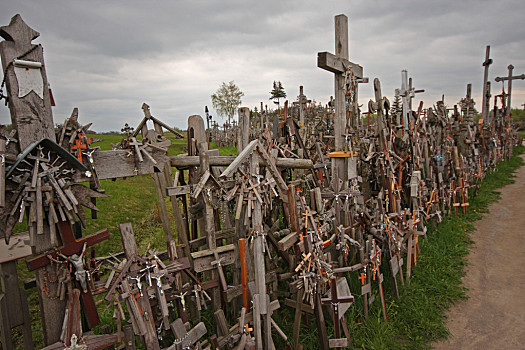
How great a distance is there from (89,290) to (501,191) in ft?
43.5

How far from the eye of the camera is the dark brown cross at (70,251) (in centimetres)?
233

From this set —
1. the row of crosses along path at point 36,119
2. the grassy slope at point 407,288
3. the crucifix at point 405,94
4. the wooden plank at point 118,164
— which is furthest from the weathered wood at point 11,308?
the crucifix at point 405,94

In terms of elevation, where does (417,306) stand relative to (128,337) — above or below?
below

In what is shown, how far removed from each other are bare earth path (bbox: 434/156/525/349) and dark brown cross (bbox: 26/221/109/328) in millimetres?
4307

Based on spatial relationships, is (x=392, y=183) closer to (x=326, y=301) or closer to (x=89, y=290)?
(x=326, y=301)

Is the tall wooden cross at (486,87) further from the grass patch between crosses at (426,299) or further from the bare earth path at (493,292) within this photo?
the grass patch between crosses at (426,299)

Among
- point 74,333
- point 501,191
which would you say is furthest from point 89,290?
point 501,191

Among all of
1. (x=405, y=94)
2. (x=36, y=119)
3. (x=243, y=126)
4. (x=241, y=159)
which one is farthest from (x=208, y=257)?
(x=405, y=94)

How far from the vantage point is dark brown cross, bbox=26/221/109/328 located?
7.66 feet

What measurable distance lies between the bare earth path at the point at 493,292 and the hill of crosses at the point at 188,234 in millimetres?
972

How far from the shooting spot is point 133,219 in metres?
8.72

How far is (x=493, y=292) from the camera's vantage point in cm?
544

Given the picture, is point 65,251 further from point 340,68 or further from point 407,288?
point 407,288

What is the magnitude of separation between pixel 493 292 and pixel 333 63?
191 inches
